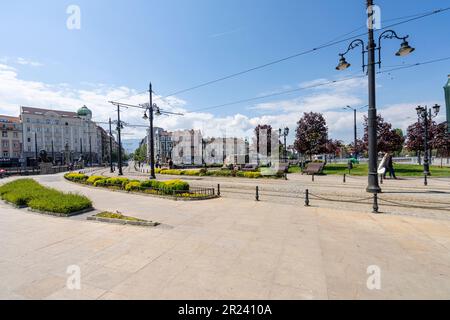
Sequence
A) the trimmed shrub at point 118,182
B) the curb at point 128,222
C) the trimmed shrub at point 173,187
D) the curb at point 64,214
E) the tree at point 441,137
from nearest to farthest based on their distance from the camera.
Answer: the curb at point 128,222
the curb at point 64,214
the trimmed shrub at point 173,187
the trimmed shrub at point 118,182
the tree at point 441,137

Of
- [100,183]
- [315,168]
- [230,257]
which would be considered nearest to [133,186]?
[100,183]

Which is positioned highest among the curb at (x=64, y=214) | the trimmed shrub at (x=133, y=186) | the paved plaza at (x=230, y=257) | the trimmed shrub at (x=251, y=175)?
the trimmed shrub at (x=133, y=186)

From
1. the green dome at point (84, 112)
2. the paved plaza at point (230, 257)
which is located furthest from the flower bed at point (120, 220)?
the green dome at point (84, 112)

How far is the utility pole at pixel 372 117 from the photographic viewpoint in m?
10.7

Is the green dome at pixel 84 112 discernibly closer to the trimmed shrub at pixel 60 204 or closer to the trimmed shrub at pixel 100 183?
the trimmed shrub at pixel 100 183

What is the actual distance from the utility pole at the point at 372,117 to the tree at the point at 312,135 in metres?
20.0

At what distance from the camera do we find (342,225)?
6.95 meters

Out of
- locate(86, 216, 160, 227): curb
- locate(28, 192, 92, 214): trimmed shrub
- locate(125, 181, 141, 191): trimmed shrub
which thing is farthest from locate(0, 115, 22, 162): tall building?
locate(86, 216, 160, 227): curb

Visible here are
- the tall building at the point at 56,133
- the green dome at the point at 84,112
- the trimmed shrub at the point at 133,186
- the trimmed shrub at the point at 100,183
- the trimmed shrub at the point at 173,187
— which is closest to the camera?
the trimmed shrub at the point at 173,187

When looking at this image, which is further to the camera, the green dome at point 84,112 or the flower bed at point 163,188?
Result: the green dome at point 84,112
